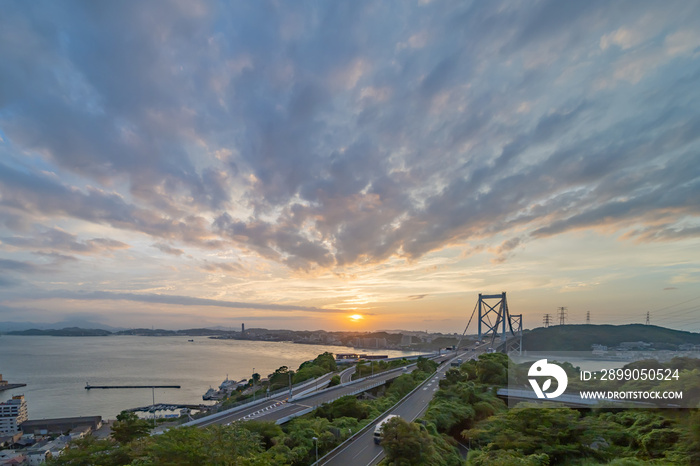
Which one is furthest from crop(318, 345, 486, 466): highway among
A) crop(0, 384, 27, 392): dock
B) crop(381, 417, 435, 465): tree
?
crop(0, 384, 27, 392): dock

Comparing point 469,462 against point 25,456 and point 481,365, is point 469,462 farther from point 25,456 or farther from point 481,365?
point 25,456

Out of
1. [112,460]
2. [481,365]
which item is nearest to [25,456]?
[112,460]

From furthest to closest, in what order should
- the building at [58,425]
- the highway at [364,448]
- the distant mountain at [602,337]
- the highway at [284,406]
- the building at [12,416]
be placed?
the distant mountain at [602,337] → the building at [12,416] → the building at [58,425] → the highway at [284,406] → the highway at [364,448]

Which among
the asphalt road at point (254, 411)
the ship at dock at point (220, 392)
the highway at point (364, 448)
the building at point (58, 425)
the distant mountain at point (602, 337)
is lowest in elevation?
the ship at dock at point (220, 392)

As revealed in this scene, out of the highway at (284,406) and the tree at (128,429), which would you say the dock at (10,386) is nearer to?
the highway at (284,406)

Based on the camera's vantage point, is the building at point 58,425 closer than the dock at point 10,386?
Yes

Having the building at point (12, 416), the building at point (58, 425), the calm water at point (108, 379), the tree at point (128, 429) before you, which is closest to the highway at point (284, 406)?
the tree at point (128, 429)

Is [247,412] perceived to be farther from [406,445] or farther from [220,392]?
[220,392]
